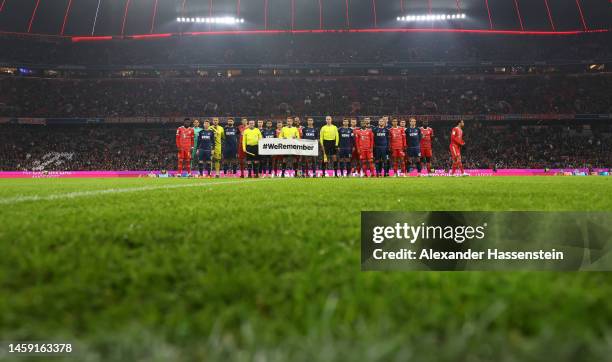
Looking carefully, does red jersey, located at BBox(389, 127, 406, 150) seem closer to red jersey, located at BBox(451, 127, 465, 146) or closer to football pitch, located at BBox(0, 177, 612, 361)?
red jersey, located at BBox(451, 127, 465, 146)

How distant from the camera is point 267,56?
32.9 meters

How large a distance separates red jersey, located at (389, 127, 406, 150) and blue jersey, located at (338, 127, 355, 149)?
149 centimetres

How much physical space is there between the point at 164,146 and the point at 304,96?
38.0 ft

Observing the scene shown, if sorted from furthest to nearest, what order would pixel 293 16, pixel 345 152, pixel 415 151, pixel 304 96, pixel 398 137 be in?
pixel 293 16
pixel 304 96
pixel 415 151
pixel 398 137
pixel 345 152

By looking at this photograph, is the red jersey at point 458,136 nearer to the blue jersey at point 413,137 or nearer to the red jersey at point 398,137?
the blue jersey at point 413,137

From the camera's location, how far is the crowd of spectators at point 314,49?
31594 mm

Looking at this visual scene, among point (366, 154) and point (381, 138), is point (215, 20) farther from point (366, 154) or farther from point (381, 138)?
point (366, 154)

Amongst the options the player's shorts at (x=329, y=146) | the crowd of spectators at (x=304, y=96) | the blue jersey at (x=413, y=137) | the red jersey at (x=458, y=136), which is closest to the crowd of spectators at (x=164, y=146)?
the crowd of spectators at (x=304, y=96)

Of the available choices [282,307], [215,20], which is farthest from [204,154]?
[215,20]

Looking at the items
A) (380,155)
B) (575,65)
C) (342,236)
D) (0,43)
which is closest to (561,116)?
(575,65)

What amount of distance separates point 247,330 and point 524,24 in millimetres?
38985

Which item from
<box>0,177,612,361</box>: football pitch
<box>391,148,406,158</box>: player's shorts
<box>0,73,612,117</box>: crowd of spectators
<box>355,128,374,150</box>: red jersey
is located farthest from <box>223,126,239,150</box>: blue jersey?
<box>0,73,612,117</box>: crowd of spectators

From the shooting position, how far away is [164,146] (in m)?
28.8

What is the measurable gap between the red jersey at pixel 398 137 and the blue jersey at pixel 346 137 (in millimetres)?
1495
